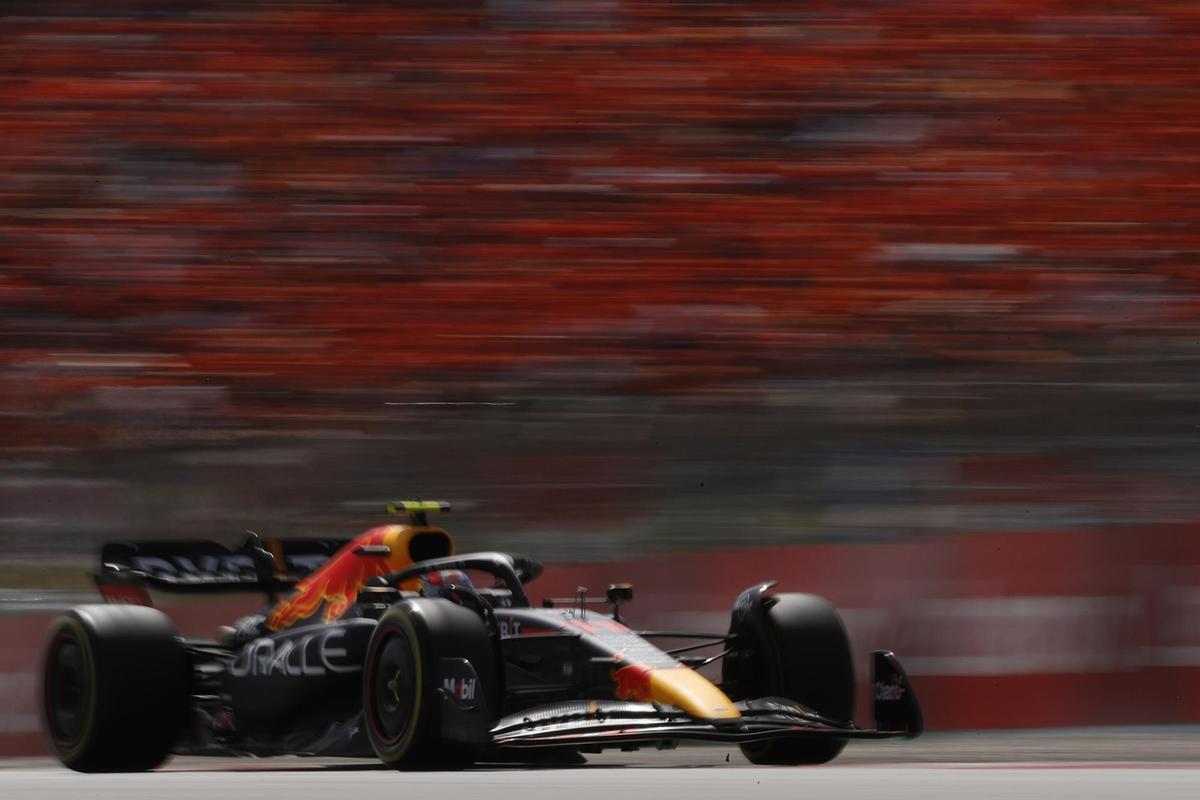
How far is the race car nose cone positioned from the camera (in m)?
6.21

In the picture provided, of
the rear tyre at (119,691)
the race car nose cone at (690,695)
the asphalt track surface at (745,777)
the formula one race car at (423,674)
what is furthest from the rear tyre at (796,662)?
the rear tyre at (119,691)

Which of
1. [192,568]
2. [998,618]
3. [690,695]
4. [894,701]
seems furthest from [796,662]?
[192,568]

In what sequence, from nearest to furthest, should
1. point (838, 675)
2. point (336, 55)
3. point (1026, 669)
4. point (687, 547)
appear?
point (838, 675) < point (1026, 669) < point (687, 547) < point (336, 55)

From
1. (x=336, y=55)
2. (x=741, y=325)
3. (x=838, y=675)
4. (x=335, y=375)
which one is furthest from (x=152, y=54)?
(x=838, y=675)

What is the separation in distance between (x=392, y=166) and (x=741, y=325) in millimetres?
3855

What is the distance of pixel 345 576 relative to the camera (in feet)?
24.3

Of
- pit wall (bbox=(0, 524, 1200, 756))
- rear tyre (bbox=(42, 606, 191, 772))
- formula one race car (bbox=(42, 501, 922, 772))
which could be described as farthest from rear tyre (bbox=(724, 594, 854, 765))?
rear tyre (bbox=(42, 606, 191, 772))

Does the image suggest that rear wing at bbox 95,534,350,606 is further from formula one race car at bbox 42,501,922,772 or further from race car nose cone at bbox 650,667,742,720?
race car nose cone at bbox 650,667,742,720

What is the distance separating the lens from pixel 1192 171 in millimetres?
15328

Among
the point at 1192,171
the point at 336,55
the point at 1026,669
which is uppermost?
the point at 336,55

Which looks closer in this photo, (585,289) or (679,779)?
(679,779)

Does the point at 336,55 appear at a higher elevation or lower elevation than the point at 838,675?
higher

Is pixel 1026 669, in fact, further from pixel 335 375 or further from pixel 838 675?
pixel 335 375

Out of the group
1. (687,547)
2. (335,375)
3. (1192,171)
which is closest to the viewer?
(687,547)
